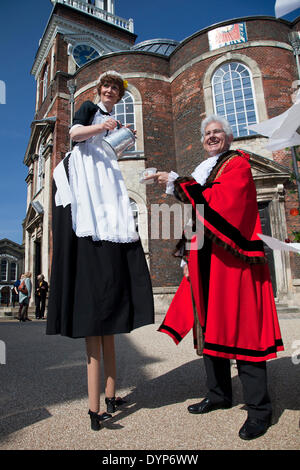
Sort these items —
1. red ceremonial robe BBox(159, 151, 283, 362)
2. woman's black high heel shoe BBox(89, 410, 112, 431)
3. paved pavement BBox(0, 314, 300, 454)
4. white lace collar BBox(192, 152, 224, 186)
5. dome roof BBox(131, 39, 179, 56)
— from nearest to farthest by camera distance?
1. paved pavement BBox(0, 314, 300, 454)
2. woman's black high heel shoe BBox(89, 410, 112, 431)
3. red ceremonial robe BBox(159, 151, 283, 362)
4. white lace collar BBox(192, 152, 224, 186)
5. dome roof BBox(131, 39, 179, 56)

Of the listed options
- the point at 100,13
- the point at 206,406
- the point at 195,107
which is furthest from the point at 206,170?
the point at 100,13

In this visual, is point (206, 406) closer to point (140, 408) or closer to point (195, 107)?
point (140, 408)

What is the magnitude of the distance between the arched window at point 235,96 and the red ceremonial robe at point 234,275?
1112 centimetres

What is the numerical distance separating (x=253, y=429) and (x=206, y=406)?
46 centimetres

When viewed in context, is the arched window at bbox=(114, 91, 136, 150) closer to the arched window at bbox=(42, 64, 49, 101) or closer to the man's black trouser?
the arched window at bbox=(42, 64, 49, 101)

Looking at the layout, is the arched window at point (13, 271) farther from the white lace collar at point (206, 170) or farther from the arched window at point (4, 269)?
the white lace collar at point (206, 170)

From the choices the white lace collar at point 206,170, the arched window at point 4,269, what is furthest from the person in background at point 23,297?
the arched window at point 4,269

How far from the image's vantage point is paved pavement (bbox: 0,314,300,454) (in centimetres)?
176

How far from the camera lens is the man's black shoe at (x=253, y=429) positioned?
1.79 metres

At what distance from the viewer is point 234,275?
2.14 metres

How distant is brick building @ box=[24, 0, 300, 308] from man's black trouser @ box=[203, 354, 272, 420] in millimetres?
Result: 9144

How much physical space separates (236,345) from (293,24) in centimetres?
1532

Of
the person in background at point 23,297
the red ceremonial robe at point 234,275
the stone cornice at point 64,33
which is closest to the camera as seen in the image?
the red ceremonial robe at point 234,275

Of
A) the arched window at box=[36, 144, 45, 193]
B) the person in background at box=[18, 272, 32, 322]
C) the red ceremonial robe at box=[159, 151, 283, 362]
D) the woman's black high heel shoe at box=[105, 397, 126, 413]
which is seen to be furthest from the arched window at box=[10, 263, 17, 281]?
the red ceremonial robe at box=[159, 151, 283, 362]
